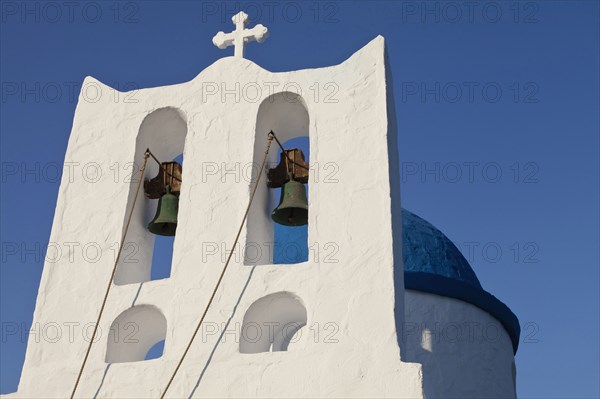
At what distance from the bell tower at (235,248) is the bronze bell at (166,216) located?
7 cm

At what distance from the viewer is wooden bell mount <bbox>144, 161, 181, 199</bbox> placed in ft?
26.3

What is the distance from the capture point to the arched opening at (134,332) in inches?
287

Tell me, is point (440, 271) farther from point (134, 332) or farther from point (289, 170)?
point (134, 332)

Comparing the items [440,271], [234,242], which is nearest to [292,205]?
[234,242]

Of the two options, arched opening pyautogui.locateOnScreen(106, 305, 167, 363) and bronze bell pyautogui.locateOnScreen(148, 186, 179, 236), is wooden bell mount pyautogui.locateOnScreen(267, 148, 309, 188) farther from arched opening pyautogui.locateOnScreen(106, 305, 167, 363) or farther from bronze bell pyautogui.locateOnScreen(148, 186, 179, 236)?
arched opening pyautogui.locateOnScreen(106, 305, 167, 363)

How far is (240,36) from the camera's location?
843 cm

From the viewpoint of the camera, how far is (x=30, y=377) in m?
7.25

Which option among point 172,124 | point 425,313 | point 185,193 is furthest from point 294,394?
point 425,313

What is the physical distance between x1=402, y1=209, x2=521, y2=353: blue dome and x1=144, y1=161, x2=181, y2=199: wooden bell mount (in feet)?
13.0

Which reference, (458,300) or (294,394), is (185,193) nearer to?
(294,394)

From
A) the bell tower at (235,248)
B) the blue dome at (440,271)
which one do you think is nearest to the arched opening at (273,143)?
the bell tower at (235,248)

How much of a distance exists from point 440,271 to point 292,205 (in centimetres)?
444

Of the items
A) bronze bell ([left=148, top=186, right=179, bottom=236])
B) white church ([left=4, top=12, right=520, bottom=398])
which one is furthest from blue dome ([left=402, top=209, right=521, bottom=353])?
bronze bell ([left=148, top=186, right=179, bottom=236])

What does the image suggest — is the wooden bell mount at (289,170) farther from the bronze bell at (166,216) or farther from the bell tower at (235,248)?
the bronze bell at (166,216)
